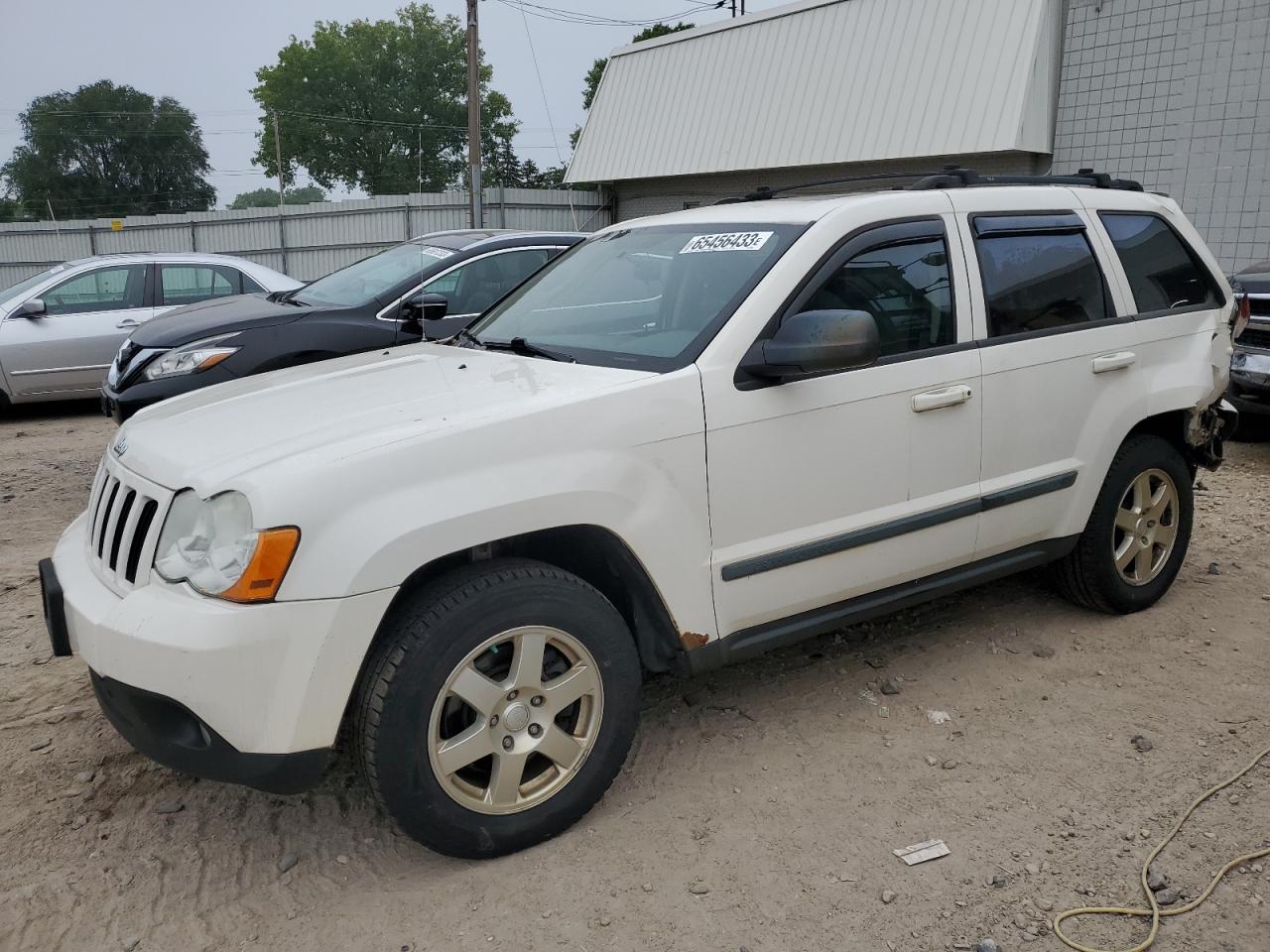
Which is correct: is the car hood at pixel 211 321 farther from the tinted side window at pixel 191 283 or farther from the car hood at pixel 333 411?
the car hood at pixel 333 411

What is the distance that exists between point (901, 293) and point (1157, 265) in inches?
59.5

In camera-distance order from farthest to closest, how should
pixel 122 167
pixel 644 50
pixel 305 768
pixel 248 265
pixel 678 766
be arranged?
pixel 122 167 → pixel 644 50 → pixel 248 265 → pixel 678 766 → pixel 305 768

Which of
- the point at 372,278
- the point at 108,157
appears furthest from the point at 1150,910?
the point at 108,157

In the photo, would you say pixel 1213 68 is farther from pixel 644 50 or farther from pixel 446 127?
pixel 446 127

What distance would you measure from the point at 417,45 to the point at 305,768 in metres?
65.5

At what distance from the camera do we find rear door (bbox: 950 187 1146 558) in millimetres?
3688

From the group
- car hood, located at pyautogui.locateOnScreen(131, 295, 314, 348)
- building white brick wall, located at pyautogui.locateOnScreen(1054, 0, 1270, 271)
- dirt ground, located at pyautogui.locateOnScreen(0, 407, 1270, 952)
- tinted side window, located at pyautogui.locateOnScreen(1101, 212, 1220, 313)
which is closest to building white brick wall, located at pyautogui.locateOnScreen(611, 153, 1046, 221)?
building white brick wall, located at pyautogui.locateOnScreen(1054, 0, 1270, 271)

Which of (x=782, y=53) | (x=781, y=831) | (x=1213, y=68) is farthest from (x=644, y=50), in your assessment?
(x=781, y=831)

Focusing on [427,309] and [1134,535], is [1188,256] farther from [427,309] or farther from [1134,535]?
[427,309]

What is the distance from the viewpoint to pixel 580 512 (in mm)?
2779

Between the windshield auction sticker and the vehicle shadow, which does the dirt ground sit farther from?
the vehicle shadow

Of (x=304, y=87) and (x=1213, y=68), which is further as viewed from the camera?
(x=304, y=87)

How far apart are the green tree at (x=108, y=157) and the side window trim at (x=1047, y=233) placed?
65031 millimetres

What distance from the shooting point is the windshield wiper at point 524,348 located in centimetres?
337
